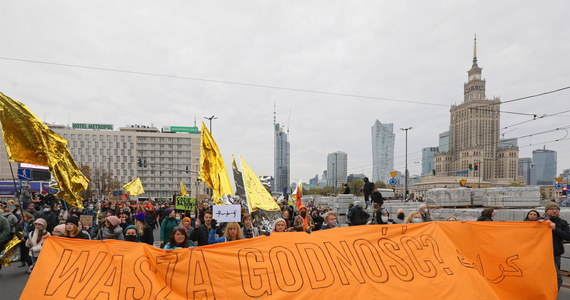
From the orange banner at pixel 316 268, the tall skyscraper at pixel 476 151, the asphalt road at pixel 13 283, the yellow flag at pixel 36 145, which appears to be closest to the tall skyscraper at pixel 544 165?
the tall skyscraper at pixel 476 151

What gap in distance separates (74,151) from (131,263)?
4399 inches

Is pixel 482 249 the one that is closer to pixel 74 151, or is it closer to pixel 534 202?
pixel 534 202

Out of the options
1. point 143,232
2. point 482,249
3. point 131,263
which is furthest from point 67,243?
point 482,249

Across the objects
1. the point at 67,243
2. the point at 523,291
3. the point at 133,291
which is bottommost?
the point at 523,291

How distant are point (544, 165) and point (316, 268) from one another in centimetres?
21675

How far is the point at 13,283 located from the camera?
7.58 metres

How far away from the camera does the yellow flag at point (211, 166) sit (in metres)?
13.3

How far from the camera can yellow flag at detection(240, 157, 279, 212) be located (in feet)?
36.2

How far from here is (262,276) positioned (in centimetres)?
475

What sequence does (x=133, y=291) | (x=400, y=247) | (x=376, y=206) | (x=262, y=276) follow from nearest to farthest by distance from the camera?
(x=133, y=291)
(x=262, y=276)
(x=400, y=247)
(x=376, y=206)

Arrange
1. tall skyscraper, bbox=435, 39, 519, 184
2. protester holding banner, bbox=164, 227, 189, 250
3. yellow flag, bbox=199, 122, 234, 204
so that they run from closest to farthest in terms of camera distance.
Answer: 1. protester holding banner, bbox=164, 227, 189, 250
2. yellow flag, bbox=199, 122, 234, 204
3. tall skyscraper, bbox=435, 39, 519, 184

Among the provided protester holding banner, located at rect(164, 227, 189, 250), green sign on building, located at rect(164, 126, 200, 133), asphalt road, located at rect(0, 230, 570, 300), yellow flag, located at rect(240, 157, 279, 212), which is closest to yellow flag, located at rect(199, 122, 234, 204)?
yellow flag, located at rect(240, 157, 279, 212)

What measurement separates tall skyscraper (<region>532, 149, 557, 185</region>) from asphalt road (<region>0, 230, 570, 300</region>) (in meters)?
204

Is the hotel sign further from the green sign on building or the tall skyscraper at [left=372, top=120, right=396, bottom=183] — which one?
the tall skyscraper at [left=372, top=120, right=396, bottom=183]
